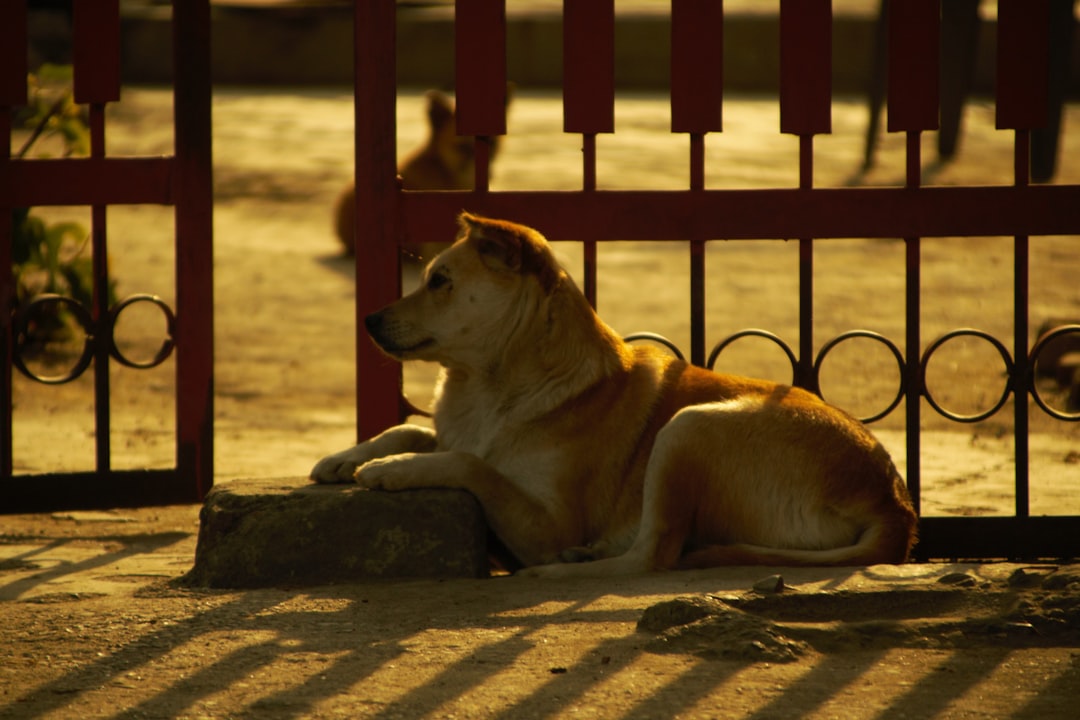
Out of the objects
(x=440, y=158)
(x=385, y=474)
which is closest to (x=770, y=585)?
(x=385, y=474)

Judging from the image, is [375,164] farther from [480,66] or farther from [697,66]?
[697,66]

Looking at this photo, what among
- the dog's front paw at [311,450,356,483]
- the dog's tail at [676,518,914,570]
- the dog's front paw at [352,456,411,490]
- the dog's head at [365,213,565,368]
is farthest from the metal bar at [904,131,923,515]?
the dog's front paw at [311,450,356,483]

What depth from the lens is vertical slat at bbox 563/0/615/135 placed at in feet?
16.3

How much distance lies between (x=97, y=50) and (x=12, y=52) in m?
0.31

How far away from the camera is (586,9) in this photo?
4.98 metres

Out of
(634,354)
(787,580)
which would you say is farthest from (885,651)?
(634,354)

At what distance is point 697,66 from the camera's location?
A: 5.02 meters

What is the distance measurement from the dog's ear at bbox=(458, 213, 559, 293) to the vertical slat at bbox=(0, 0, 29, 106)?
1.86m

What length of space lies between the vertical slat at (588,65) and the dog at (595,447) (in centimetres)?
57

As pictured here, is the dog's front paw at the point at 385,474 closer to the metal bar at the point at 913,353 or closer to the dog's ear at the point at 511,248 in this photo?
the dog's ear at the point at 511,248

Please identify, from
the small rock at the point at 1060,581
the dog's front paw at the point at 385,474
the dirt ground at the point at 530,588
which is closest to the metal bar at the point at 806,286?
the dirt ground at the point at 530,588

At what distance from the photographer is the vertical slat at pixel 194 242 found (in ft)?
17.6

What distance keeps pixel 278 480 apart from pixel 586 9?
186 centimetres

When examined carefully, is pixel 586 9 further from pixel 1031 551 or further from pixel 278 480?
pixel 1031 551
